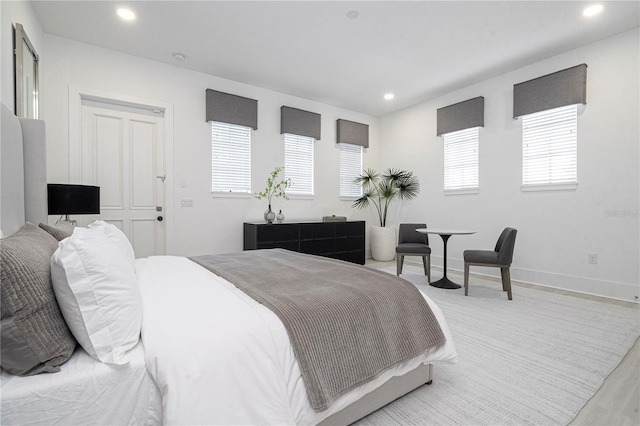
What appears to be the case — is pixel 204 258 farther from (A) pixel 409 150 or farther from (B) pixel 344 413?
(A) pixel 409 150

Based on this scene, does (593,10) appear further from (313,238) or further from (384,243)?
(313,238)

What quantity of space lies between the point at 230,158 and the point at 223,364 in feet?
12.9

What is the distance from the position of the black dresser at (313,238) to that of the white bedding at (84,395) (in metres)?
3.22

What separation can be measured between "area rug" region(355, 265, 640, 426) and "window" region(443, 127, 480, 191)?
6.80ft

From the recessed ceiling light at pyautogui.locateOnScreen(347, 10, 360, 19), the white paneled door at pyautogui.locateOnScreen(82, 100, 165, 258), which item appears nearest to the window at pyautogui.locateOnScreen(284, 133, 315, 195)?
the white paneled door at pyautogui.locateOnScreen(82, 100, 165, 258)

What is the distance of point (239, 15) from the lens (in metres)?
3.04

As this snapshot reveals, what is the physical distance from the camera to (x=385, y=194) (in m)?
5.65

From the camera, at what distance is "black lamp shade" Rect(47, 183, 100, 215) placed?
256 cm

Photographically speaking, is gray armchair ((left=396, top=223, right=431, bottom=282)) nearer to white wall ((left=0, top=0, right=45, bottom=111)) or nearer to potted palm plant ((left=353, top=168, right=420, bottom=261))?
potted palm plant ((left=353, top=168, right=420, bottom=261))

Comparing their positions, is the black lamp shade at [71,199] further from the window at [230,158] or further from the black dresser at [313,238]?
the black dresser at [313,238]

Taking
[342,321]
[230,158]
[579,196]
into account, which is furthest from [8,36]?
[579,196]

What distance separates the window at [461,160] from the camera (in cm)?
477

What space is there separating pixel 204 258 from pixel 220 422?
172cm

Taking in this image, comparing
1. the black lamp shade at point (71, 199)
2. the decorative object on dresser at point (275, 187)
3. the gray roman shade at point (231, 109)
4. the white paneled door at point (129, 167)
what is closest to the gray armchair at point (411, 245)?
the decorative object on dresser at point (275, 187)
